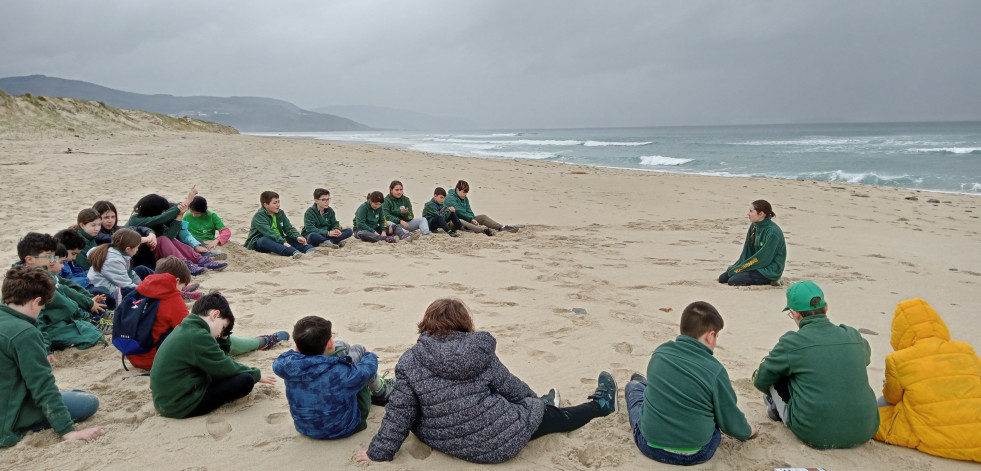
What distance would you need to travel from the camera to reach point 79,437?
9.70 feet

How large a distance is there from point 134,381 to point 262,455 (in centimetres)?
143

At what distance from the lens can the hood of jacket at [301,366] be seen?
291cm

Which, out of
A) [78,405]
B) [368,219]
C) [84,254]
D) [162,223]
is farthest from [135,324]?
[368,219]

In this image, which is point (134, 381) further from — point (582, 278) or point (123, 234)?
point (582, 278)

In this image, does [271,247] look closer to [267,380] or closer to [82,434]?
[267,380]

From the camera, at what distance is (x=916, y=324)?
2996 mm

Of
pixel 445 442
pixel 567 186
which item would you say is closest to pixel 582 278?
pixel 445 442

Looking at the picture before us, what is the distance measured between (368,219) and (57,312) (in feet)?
15.9

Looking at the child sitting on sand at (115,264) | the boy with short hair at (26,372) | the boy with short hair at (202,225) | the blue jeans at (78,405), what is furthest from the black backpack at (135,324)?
the boy with short hair at (202,225)

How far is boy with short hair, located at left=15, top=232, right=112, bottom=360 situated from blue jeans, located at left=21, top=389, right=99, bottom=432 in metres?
0.98

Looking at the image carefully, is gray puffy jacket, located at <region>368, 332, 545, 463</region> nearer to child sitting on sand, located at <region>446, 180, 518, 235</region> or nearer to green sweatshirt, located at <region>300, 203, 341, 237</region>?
green sweatshirt, located at <region>300, 203, 341, 237</region>

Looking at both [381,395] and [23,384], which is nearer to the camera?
[23,384]

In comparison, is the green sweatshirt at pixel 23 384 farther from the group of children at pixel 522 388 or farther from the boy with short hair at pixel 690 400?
the boy with short hair at pixel 690 400

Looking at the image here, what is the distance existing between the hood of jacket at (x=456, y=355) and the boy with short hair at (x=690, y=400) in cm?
91
